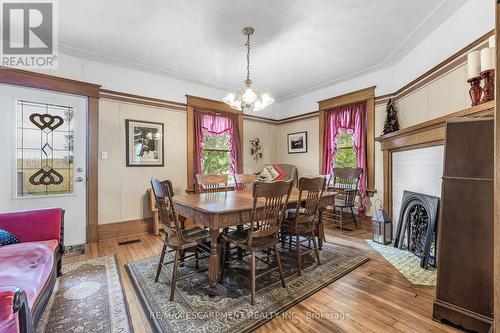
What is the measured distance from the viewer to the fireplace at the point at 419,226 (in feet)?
8.24

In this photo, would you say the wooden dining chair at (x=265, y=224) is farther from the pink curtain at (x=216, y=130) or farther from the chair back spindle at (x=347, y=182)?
the pink curtain at (x=216, y=130)

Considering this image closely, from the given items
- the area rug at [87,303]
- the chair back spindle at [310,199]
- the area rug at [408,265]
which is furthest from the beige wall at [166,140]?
the chair back spindle at [310,199]

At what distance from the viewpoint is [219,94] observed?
483cm

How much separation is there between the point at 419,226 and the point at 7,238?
164 inches

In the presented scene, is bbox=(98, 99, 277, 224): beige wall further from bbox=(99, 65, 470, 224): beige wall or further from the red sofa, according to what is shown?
the red sofa

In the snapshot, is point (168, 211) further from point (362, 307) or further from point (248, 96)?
point (362, 307)

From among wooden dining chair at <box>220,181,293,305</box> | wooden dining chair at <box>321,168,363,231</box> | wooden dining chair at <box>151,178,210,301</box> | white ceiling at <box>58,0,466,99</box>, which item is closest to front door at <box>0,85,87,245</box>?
white ceiling at <box>58,0,466,99</box>

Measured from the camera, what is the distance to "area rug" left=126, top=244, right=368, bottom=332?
1.66m

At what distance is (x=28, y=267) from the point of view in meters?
1.56

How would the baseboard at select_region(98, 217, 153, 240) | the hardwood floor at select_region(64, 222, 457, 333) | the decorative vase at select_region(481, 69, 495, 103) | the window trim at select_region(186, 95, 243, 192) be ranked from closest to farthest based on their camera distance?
1. the hardwood floor at select_region(64, 222, 457, 333)
2. the decorative vase at select_region(481, 69, 495, 103)
3. the baseboard at select_region(98, 217, 153, 240)
4. the window trim at select_region(186, 95, 243, 192)

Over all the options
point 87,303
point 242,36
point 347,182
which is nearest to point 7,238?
point 87,303

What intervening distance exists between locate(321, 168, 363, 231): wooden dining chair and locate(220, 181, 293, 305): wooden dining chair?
2072 mm

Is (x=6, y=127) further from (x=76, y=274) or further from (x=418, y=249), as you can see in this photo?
(x=418, y=249)

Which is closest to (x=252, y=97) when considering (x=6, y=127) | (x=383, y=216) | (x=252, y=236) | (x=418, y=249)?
(x=252, y=236)
